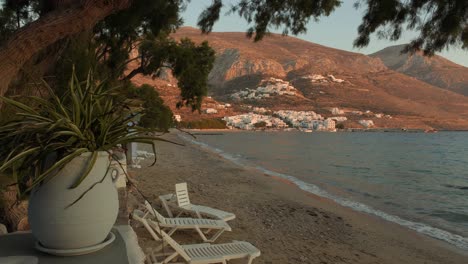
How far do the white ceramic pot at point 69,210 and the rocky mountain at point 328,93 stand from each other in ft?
318

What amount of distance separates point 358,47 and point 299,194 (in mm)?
9940

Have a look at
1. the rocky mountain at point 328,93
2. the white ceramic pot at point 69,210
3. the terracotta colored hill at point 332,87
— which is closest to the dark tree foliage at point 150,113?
the white ceramic pot at point 69,210

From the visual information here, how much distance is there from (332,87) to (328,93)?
9.25 feet

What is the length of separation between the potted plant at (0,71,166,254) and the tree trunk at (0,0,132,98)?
1.34 meters

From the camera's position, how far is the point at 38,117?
1.99 m

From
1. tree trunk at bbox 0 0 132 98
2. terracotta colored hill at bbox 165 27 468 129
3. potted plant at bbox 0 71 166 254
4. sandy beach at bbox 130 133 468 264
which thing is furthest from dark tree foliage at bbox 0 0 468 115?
terracotta colored hill at bbox 165 27 468 129

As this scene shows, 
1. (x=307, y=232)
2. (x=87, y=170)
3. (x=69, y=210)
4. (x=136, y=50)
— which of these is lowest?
(x=307, y=232)

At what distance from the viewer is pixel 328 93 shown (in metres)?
128

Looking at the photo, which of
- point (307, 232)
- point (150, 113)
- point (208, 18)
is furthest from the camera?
point (307, 232)

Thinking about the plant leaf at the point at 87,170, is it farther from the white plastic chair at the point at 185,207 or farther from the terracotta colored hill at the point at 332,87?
the terracotta colored hill at the point at 332,87

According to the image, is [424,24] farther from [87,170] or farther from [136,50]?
[136,50]

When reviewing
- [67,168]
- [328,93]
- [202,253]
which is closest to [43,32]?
[67,168]

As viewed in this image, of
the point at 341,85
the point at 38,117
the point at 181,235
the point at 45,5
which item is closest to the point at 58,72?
the point at 45,5

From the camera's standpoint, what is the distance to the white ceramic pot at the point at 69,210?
74.5 inches
